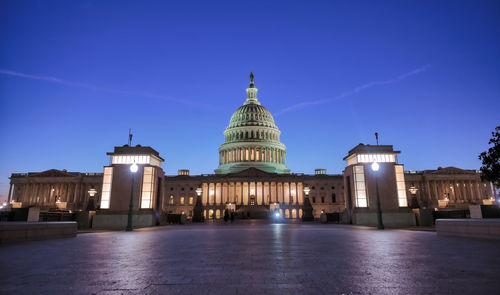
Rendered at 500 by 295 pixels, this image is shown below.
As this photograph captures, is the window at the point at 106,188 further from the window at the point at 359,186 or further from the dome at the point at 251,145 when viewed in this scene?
the dome at the point at 251,145

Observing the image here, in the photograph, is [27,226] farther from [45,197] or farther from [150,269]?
[45,197]

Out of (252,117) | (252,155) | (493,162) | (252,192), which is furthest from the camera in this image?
(252,117)

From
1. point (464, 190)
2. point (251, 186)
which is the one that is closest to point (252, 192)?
point (251, 186)

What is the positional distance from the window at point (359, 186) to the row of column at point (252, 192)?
65.5 meters

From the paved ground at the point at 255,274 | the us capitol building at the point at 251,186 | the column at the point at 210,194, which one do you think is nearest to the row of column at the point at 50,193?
the us capitol building at the point at 251,186

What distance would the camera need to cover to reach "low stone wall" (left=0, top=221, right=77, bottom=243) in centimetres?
1257

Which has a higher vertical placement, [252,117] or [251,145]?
[252,117]

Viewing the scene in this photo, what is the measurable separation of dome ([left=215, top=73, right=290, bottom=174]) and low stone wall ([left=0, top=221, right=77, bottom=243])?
97338 mm

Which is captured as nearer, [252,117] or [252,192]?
[252,192]

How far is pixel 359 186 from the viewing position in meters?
36.0

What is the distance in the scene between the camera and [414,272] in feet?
20.3

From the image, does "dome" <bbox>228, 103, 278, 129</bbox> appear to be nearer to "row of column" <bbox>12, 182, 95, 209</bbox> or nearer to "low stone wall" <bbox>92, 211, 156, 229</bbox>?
"row of column" <bbox>12, 182, 95, 209</bbox>

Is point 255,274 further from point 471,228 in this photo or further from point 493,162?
point 493,162

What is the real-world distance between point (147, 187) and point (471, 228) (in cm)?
3185
